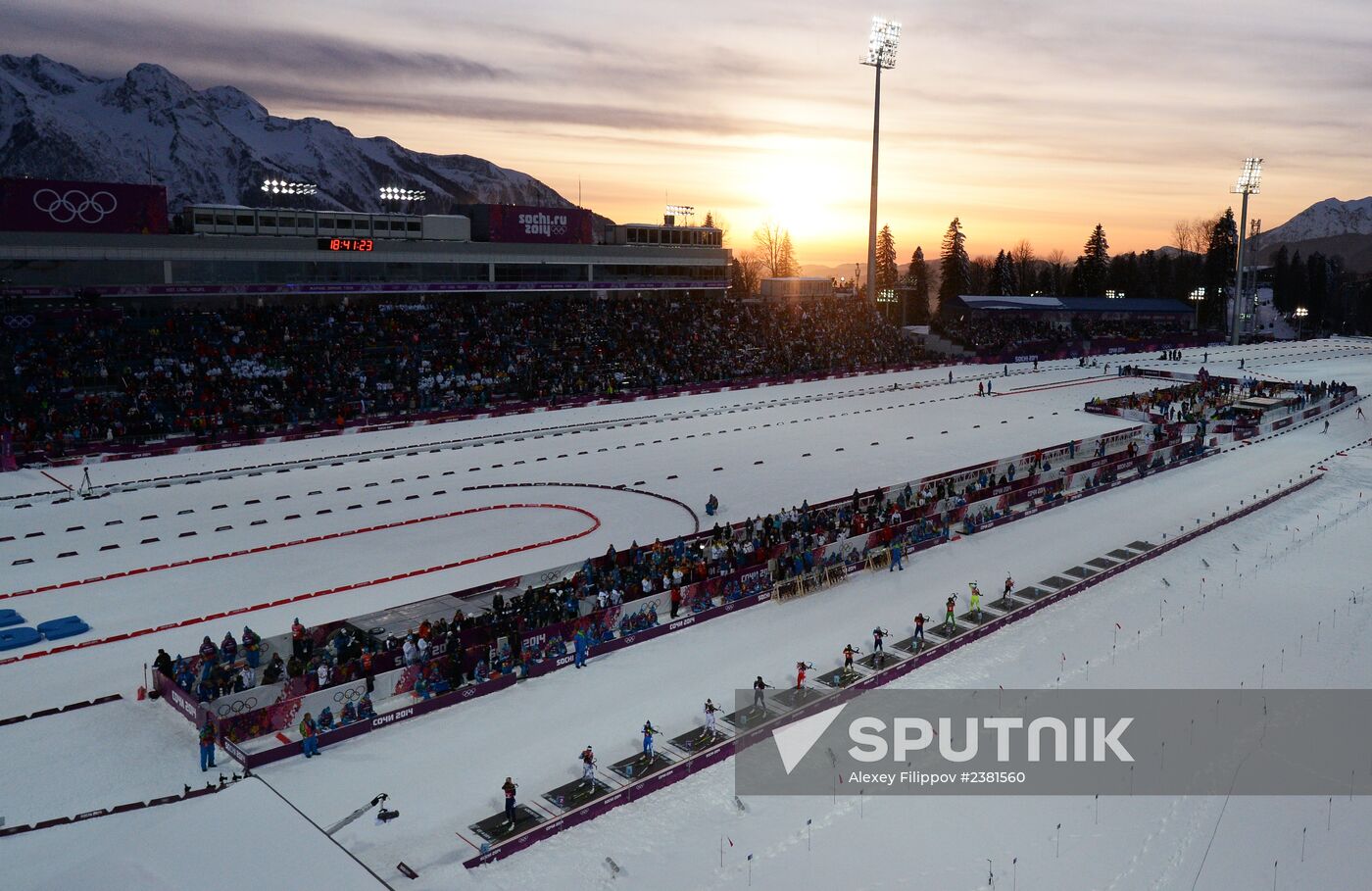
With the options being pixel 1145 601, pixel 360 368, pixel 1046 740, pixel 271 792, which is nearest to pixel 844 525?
pixel 1145 601

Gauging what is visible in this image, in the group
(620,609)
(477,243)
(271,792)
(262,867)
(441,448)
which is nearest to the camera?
(262,867)

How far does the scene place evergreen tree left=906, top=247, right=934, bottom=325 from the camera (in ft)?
428

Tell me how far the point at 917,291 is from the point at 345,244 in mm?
92339

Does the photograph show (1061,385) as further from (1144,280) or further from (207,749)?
(1144,280)

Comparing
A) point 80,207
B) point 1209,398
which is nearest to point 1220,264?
point 1209,398

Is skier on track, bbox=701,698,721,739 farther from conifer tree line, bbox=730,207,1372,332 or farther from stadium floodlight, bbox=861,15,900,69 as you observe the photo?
conifer tree line, bbox=730,207,1372,332

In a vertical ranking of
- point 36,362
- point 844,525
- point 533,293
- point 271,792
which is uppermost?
point 533,293

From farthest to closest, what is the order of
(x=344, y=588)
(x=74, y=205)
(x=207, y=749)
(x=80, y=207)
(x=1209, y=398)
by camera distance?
(x=1209, y=398) → (x=80, y=207) → (x=74, y=205) → (x=344, y=588) → (x=207, y=749)

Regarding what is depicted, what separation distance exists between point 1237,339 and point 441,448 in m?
90.5

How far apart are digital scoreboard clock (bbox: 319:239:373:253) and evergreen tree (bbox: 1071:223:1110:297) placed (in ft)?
341

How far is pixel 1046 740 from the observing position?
663 inches

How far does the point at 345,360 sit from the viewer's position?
4962 cm

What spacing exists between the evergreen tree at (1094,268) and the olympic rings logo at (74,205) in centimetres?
11696

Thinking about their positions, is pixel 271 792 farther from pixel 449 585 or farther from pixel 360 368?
pixel 360 368
